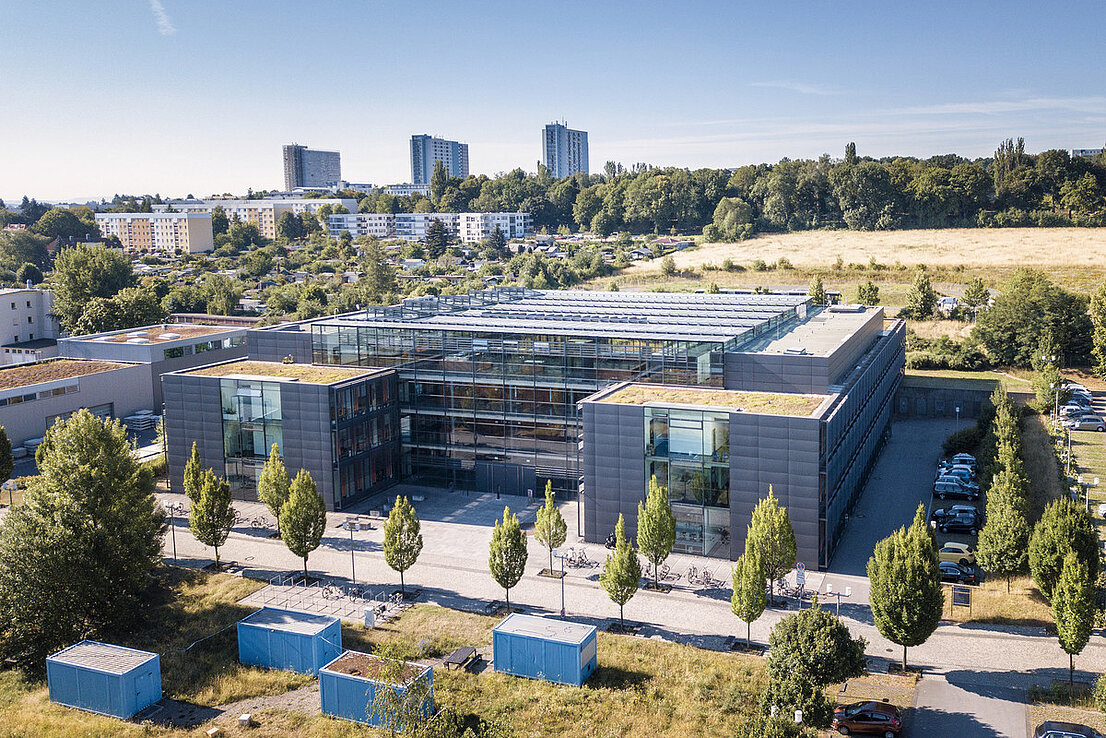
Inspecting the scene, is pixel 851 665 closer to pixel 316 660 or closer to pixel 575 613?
pixel 575 613

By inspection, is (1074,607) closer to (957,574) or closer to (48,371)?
(957,574)

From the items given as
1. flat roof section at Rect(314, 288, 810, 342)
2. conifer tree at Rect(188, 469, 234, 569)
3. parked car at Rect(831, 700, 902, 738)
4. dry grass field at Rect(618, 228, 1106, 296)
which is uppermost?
dry grass field at Rect(618, 228, 1106, 296)

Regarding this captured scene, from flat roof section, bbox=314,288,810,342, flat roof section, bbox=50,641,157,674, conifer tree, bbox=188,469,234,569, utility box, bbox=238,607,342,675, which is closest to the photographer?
flat roof section, bbox=50,641,157,674

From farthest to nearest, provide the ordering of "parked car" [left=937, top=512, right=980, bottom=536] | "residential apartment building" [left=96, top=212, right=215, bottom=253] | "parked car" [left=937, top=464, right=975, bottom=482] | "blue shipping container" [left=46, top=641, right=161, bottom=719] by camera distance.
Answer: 1. "residential apartment building" [left=96, top=212, right=215, bottom=253]
2. "parked car" [left=937, top=464, right=975, bottom=482]
3. "parked car" [left=937, top=512, right=980, bottom=536]
4. "blue shipping container" [left=46, top=641, right=161, bottom=719]

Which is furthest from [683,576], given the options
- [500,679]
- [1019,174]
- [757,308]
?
[1019,174]

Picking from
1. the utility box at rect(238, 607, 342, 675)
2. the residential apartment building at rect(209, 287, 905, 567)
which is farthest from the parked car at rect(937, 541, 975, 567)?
the utility box at rect(238, 607, 342, 675)

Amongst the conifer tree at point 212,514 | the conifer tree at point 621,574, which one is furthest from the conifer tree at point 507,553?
the conifer tree at point 212,514

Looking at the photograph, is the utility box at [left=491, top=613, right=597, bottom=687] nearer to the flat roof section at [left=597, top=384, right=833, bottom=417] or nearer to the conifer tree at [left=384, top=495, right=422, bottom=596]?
the conifer tree at [left=384, top=495, right=422, bottom=596]
